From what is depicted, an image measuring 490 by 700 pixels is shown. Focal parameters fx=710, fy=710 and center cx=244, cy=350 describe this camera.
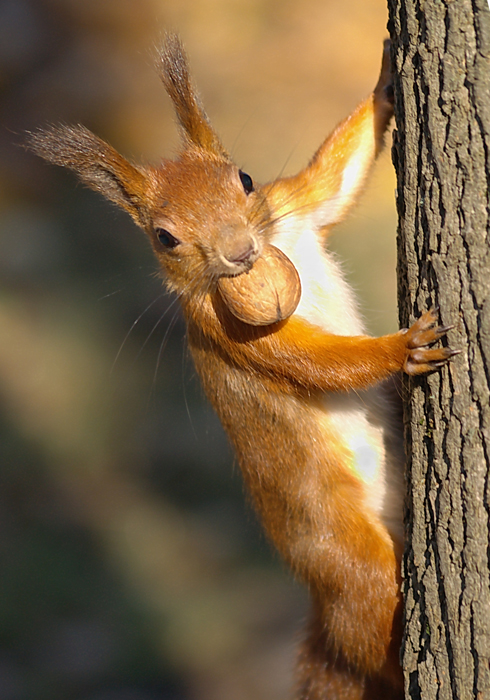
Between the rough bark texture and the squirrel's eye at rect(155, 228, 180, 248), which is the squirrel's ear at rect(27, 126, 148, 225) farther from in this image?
the rough bark texture

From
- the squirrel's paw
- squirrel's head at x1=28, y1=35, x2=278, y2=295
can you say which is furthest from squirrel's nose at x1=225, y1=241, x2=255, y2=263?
the squirrel's paw

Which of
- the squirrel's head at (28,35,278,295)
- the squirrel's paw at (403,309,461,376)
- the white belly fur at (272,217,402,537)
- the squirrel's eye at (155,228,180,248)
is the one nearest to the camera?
the squirrel's paw at (403,309,461,376)

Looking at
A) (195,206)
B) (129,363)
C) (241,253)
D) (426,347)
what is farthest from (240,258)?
(129,363)

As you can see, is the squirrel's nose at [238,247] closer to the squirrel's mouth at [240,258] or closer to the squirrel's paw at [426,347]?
the squirrel's mouth at [240,258]

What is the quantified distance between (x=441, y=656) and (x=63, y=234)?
4.75 meters

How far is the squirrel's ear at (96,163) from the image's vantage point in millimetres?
2404

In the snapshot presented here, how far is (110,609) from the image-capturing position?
18.0 ft

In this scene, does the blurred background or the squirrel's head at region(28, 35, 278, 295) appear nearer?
the squirrel's head at region(28, 35, 278, 295)

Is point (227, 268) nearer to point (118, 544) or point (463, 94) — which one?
point (463, 94)

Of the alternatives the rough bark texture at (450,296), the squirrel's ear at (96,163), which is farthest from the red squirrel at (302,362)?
the rough bark texture at (450,296)

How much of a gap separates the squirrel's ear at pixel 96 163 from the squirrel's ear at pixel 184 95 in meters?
0.25

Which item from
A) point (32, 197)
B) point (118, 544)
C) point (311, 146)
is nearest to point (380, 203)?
point (311, 146)

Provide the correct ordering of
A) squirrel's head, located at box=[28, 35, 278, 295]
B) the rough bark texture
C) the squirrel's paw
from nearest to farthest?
the rough bark texture, the squirrel's paw, squirrel's head, located at box=[28, 35, 278, 295]

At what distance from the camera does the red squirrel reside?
228 cm
